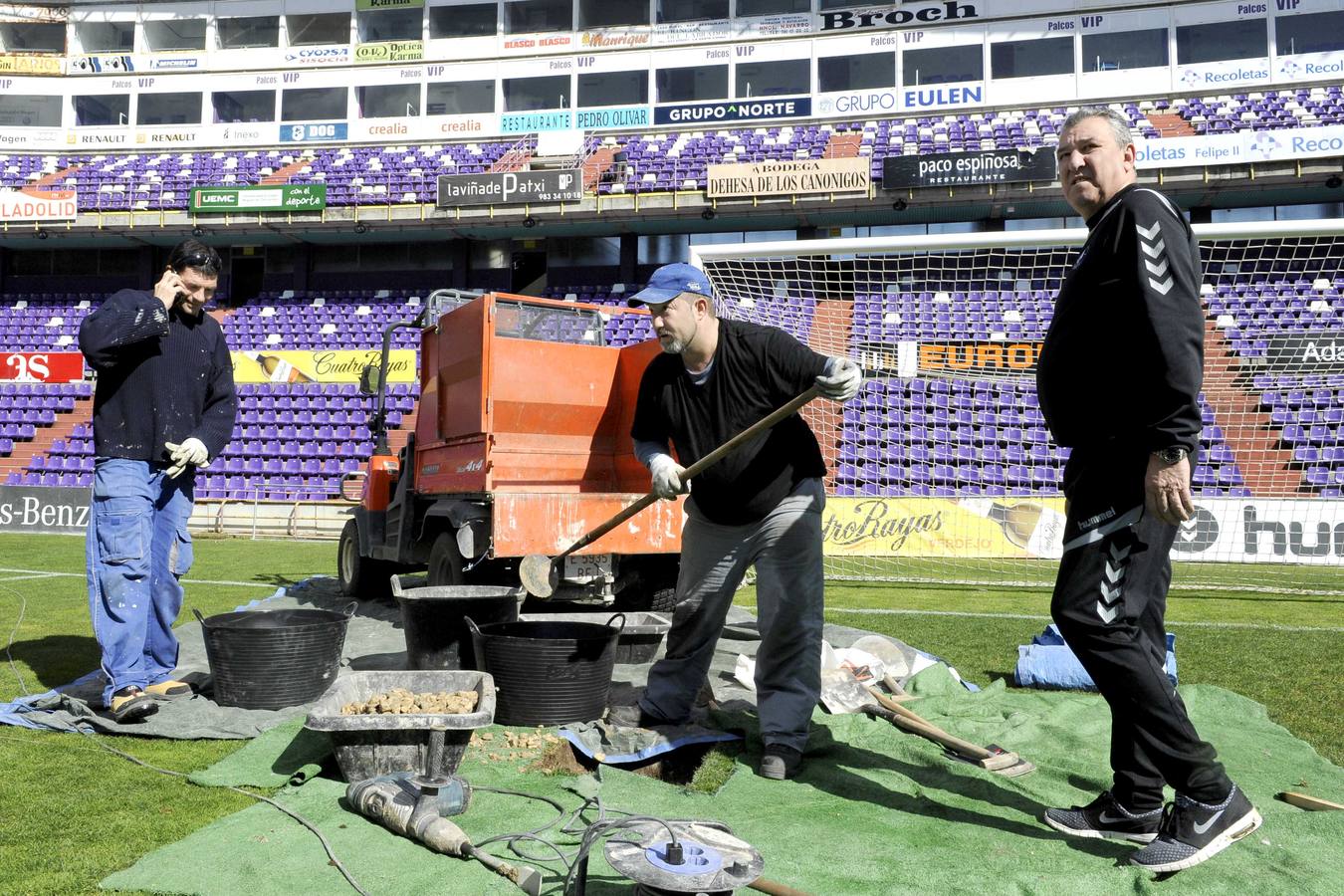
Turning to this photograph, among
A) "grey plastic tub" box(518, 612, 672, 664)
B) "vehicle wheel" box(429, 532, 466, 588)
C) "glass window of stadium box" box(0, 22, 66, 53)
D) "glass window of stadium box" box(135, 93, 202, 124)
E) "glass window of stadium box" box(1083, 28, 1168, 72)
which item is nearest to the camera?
"grey plastic tub" box(518, 612, 672, 664)

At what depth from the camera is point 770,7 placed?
28.2 metres

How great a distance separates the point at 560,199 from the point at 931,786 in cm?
2262

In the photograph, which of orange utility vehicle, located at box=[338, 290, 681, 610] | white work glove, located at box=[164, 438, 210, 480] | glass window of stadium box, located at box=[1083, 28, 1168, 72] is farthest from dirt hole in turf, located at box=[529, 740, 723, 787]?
glass window of stadium box, located at box=[1083, 28, 1168, 72]

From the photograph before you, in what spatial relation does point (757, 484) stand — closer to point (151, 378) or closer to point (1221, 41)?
point (151, 378)

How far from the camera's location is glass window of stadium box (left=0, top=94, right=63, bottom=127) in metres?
29.9

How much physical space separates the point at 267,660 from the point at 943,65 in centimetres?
2695

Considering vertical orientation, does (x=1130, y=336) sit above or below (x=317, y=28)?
below

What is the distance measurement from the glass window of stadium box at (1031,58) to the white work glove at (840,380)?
85.7 ft

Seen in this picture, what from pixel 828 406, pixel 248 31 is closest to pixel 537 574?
pixel 828 406

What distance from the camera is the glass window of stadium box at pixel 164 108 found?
29.8 m

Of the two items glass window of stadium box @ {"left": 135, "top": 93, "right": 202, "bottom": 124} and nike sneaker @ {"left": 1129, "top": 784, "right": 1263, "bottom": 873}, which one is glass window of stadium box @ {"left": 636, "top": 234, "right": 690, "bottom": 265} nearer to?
glass window of stadium box @ {"left": 135, "top": 93, "right": 202, "bottom": 124}

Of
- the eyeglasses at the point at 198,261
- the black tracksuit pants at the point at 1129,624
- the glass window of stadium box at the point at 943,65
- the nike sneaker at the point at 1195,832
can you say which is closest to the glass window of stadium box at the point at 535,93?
the glass window of stadium box at the point at 943,65

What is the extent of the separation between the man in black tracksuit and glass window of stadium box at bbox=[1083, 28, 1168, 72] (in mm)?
26626

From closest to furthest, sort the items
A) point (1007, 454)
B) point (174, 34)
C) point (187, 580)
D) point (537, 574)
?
point (537, 574) → point (187, 580) → point (1007, 454) → point (174, 34)
